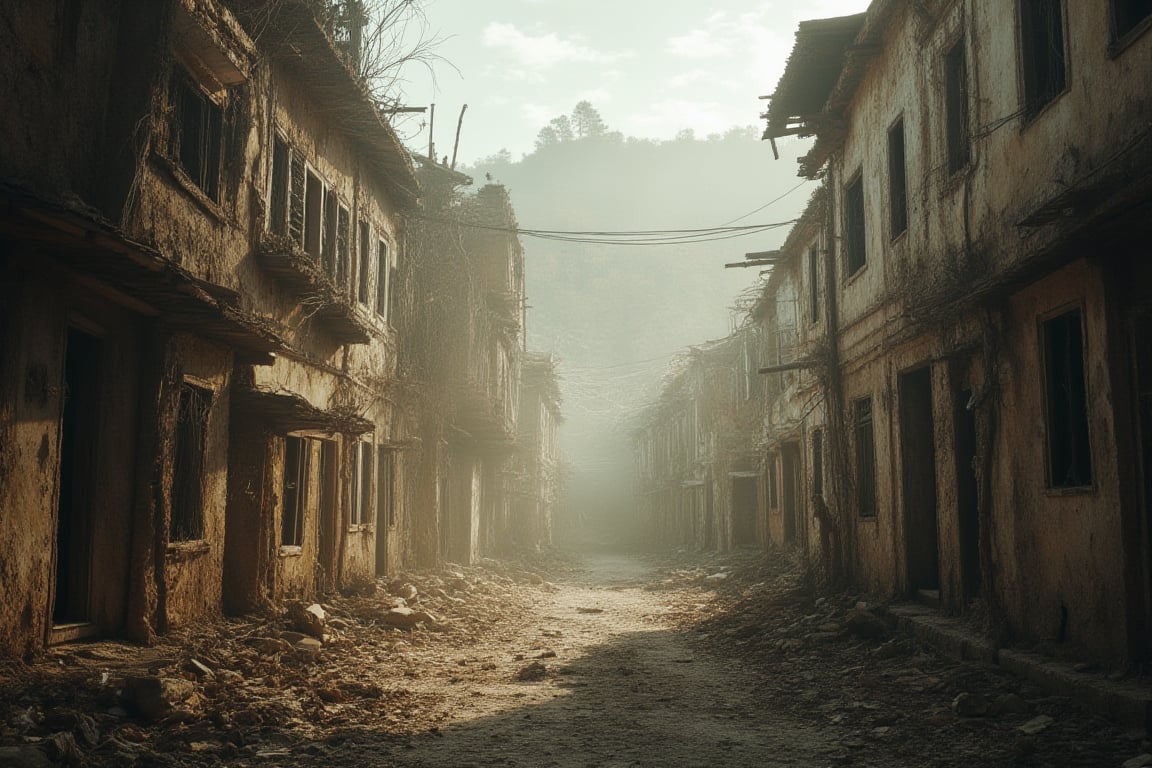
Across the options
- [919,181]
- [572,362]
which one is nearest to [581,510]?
[572,362]

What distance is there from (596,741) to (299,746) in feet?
6.62

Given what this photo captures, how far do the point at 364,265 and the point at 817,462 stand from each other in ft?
29.8

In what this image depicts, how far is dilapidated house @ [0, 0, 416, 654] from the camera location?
6.58 metres

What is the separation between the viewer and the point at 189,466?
31.2 ft

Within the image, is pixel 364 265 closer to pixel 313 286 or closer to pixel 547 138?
pixel 313 286

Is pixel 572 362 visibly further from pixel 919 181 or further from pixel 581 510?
pixel 919 181

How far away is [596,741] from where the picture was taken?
22.6 ft

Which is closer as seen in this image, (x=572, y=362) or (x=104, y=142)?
(x=104, y=142)

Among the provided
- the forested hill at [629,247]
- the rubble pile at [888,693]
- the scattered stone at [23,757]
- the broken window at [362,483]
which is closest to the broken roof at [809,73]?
the rubble pile at [888,693]

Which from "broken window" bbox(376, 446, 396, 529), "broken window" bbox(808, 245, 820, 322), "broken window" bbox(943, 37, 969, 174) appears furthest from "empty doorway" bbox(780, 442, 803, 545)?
"broken window" bbox(943, 37, 969, 174)

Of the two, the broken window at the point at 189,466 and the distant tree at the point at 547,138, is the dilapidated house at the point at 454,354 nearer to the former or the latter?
the broken window at the point at 189,466

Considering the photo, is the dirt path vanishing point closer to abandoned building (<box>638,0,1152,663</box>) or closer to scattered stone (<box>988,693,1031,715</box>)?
scattered stone (<box>988,693,1031,715</box>)

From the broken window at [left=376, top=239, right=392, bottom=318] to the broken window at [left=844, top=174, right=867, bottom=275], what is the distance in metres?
7.78

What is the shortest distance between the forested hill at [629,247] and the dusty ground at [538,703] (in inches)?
3106
